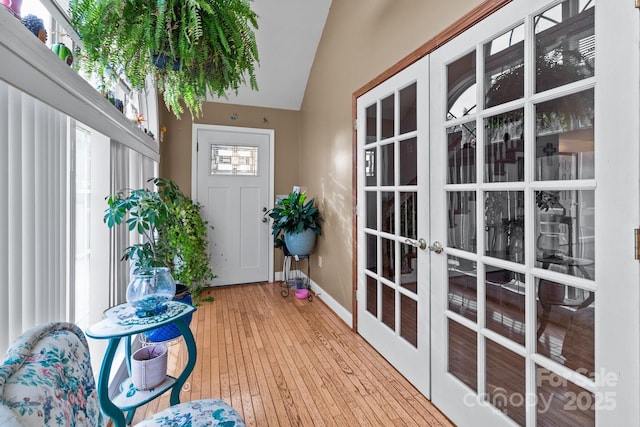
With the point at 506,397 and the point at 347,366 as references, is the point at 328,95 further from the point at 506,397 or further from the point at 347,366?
the point at 506,397

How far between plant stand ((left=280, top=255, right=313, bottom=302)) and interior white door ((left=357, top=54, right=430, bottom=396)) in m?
1.25

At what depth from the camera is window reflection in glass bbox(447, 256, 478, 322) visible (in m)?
1.54

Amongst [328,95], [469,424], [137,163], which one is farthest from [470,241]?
[137,163]

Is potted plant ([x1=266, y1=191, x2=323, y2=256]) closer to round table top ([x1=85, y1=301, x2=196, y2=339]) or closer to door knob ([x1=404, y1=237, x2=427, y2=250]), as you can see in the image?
door knob ([x1=404, y1=237, x2=427, y2=250])

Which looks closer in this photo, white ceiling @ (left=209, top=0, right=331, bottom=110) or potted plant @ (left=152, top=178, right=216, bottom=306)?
potted plant @ (left=152, top=178, right=216, bottom=306)

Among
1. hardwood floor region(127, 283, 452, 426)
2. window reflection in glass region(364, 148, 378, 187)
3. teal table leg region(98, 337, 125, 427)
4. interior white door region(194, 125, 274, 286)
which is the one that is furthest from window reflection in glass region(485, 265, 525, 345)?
interior white door region(194, 125, 274, 286)

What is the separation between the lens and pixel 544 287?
1227 millimetres

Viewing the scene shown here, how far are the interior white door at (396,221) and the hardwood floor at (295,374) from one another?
7.5 inches

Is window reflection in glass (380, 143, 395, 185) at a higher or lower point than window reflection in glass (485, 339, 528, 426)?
higher

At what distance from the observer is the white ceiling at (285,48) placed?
311 cm

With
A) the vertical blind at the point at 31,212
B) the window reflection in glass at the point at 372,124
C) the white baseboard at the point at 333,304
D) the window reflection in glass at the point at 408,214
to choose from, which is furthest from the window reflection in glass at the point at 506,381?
the vertical blind at the point at 31,212

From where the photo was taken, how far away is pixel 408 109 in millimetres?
1990

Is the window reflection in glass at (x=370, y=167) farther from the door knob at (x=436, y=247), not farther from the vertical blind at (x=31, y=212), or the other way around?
the vertical blind at (x=31, y=212)

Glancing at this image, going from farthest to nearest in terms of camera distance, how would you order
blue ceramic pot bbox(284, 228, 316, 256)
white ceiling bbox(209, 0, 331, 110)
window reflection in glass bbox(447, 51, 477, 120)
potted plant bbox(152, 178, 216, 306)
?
blue ceramic pot bbox(284, 228, 316, 256)
white ceiling bbox(209, 0, 331, 110)
potted plant bbox(152, 178, 216, 306)
window reflection in glass bbox(447, 51, 477, 120)
